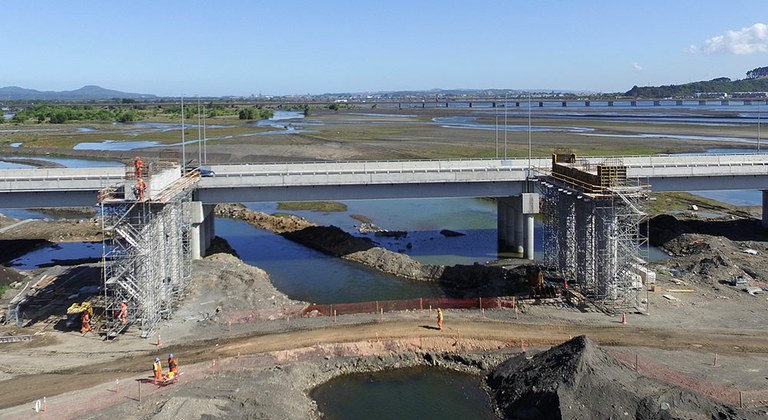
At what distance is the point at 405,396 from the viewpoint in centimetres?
2700

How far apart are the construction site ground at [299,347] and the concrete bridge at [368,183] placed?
8902 mm

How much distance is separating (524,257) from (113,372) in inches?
1268

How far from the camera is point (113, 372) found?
2764 centimetres

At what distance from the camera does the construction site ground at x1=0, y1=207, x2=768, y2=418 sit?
82.2 ft

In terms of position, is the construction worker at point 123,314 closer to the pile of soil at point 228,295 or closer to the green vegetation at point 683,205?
the pile of soil at point 228,295

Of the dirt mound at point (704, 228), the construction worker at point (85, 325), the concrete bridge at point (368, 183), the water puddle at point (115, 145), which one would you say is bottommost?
the construction worker at point (85, 325)

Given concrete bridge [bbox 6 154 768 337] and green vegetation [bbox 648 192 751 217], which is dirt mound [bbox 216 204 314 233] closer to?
concrete bridge [bbox 6 154 768 337]

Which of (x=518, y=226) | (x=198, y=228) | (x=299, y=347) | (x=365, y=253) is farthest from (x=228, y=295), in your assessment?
(x=518, y=226)

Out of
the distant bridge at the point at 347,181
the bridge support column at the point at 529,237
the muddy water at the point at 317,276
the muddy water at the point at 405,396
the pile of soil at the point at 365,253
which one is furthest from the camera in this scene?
the bridge support column at the point at 529,237

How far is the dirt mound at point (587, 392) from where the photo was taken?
22488 mm

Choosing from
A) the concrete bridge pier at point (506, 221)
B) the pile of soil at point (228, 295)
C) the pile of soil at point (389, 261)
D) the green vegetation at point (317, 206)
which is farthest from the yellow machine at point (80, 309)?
the green vegetation at point (317, 206)

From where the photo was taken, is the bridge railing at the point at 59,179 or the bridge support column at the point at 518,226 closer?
the bridge railing at the point at 59,179

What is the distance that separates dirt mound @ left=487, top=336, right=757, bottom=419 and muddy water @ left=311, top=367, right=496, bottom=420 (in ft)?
4.07

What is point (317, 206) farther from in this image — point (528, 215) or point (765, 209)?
point (765, 209)
